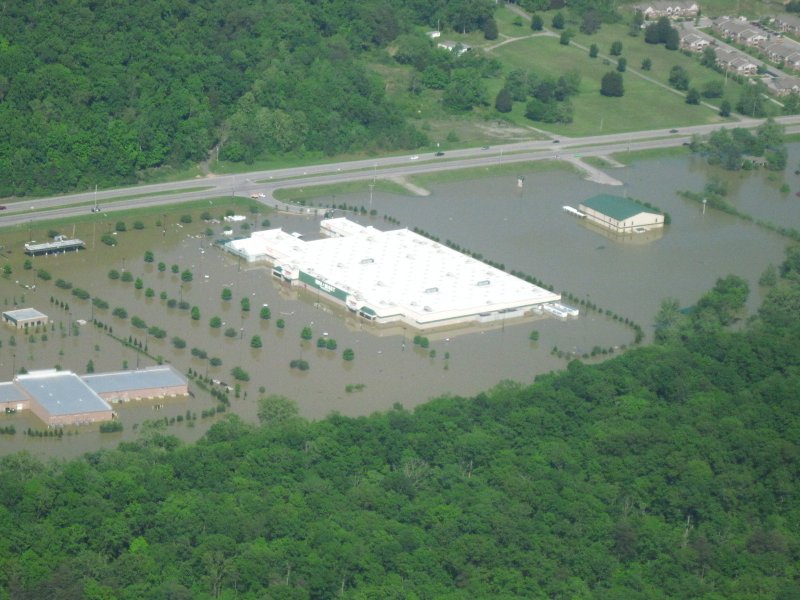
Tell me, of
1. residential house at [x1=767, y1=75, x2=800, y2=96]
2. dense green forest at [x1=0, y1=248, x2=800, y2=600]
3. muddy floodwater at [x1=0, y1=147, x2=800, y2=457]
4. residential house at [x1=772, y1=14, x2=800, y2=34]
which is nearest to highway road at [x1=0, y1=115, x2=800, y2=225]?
muddy floodwater at [x1=0, y1=147, x2=800, y2=457]

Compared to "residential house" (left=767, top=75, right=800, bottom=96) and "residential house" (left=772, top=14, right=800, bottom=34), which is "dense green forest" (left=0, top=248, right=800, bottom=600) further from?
"residential house" (left=772, top=14, right=800, bottom=34)

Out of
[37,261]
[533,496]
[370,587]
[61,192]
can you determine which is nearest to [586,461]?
[533,496]

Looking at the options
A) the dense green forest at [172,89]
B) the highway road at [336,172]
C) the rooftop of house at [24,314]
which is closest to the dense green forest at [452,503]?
the rooftop of house at [24,314]

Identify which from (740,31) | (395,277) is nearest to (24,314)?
(395,277)

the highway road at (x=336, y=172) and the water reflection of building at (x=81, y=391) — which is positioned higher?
the water reflection of building at (x=81, y=391)

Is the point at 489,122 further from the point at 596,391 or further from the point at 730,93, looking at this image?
the point at 596,391

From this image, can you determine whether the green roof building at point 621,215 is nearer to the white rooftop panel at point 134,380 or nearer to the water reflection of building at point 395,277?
the water reflection of building at point 395,277

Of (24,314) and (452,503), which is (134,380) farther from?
(452,503)
